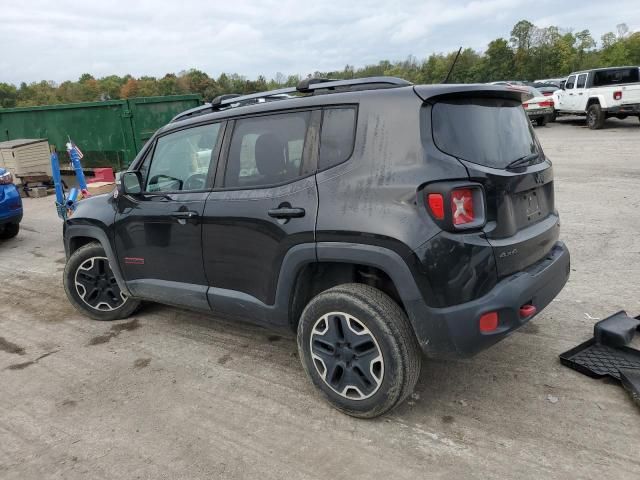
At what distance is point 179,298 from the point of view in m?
3.78

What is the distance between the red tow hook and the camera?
2.68 meters

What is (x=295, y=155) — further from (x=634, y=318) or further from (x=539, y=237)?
(x=634, y=318)

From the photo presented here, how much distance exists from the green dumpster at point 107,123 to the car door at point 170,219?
968 centimetres

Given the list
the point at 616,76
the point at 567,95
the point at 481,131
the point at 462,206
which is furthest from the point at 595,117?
the point at 462,206

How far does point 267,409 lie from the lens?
3.07 m

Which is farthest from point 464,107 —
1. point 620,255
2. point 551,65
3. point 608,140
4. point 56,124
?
point 551,65

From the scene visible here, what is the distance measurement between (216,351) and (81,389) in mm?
939

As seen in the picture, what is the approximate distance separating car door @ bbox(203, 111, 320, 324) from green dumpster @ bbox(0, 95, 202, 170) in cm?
1051

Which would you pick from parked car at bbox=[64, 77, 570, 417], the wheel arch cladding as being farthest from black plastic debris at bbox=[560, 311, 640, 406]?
the wheel arch cladding

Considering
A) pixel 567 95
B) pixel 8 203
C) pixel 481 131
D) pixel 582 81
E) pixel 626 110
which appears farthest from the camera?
pixel 567 95

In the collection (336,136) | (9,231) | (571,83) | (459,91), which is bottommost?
(9,231)

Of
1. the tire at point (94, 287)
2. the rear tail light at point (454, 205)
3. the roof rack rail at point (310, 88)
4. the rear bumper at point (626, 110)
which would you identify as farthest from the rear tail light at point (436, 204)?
the rear bumper at point (626, 110)

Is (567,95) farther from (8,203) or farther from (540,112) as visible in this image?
(8,203)

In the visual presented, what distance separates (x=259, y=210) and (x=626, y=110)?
1694 cm
